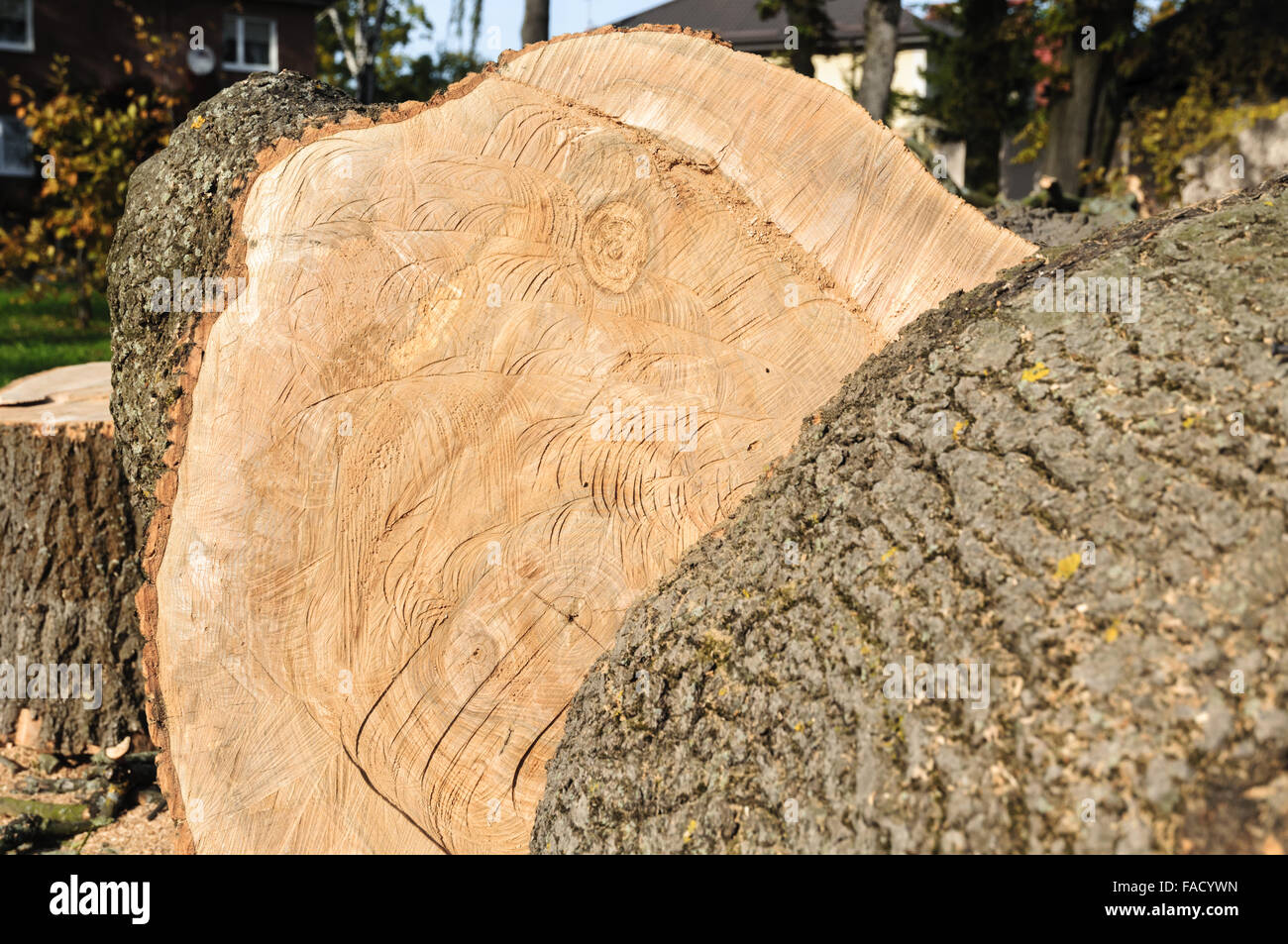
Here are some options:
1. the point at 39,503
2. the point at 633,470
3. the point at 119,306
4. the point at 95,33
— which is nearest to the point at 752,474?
the point at 633,470

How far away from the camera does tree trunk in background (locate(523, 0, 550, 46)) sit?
10.7m

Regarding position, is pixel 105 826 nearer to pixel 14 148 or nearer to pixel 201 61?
pixel 201 61

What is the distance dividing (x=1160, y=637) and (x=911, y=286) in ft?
3.24

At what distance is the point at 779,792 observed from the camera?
1460mm

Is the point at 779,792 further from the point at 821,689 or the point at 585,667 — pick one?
the point at 585,667

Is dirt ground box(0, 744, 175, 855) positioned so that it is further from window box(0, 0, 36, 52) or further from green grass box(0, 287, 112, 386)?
window box(0, 0, 36, 52)

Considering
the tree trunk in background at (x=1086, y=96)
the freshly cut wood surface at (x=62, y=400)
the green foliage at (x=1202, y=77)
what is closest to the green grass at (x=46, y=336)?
the freshly cut wood surface at (x=62, y=400)

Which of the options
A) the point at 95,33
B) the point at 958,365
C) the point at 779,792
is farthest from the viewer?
the point at 95,33

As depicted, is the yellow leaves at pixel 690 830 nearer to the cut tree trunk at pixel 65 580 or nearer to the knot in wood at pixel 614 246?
the knot in wood at pixel 614 246

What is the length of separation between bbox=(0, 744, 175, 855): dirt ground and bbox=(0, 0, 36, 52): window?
15.5 m

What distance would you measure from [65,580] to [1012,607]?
3216 millimetres

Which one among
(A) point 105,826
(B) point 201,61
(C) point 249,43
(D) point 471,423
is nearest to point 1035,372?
(D) point 471,423

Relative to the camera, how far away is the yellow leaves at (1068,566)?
→ 1356 mm

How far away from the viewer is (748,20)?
24.6 metres
